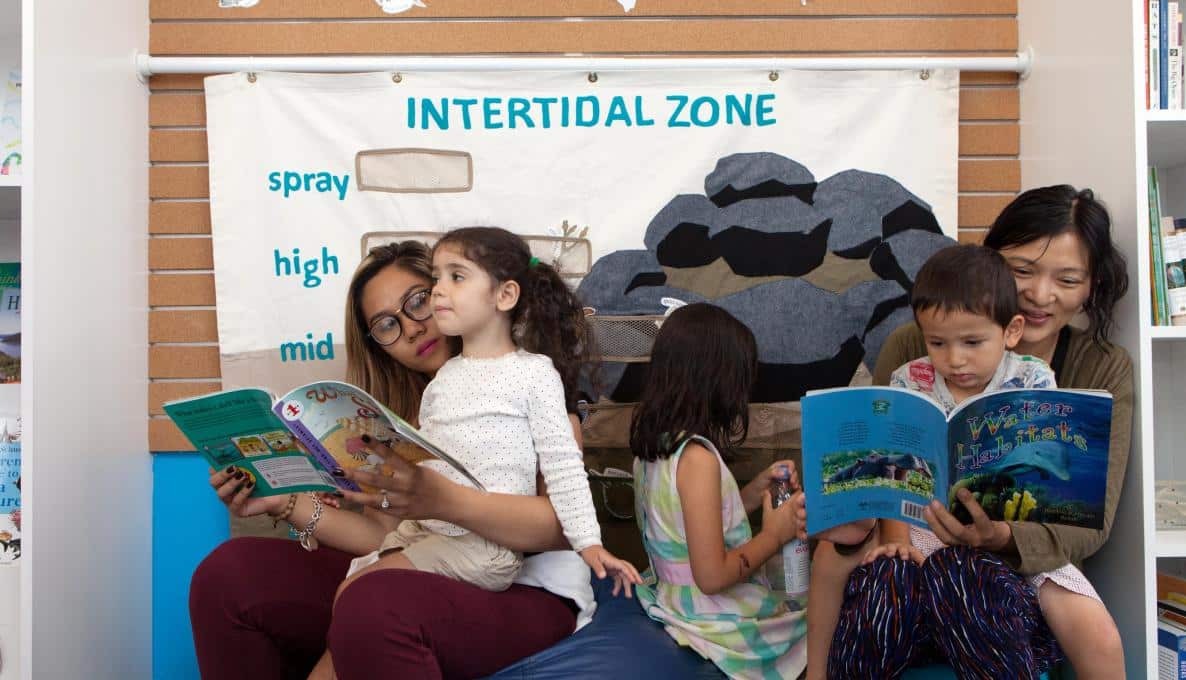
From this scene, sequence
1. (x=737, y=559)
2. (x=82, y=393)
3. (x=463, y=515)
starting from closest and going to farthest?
(x=463, y=515) → (x=737, y=559) → (x=82, y=393)

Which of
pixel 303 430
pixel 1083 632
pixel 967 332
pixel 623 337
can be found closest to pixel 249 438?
pixel 303 430

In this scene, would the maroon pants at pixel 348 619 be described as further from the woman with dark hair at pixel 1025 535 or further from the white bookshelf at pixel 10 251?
the woman with dark hair at pixel 1025 535

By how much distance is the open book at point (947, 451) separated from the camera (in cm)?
144

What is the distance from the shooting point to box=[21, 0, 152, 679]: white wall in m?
1.76

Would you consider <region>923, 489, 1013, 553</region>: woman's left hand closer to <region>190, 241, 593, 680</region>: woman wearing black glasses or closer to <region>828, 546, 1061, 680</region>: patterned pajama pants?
<region>828, 546, 1061, 680</region>: patterned pajama pants

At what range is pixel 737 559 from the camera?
1.72m

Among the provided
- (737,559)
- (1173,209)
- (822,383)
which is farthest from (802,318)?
(1173,209)

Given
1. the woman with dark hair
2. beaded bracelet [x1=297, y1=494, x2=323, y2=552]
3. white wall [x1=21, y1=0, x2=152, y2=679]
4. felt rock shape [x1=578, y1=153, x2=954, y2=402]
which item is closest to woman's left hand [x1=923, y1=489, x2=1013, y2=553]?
the woman with dark hair

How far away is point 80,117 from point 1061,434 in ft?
6.36

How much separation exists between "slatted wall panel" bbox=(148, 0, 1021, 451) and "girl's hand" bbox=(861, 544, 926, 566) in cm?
100

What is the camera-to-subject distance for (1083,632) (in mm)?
1523

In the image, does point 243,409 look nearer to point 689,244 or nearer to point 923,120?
point 689,244

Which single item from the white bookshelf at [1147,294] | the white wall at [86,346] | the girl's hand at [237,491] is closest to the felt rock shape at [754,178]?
the white bookshelf at [1147,294]

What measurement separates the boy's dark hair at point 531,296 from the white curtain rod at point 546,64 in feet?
1.87
